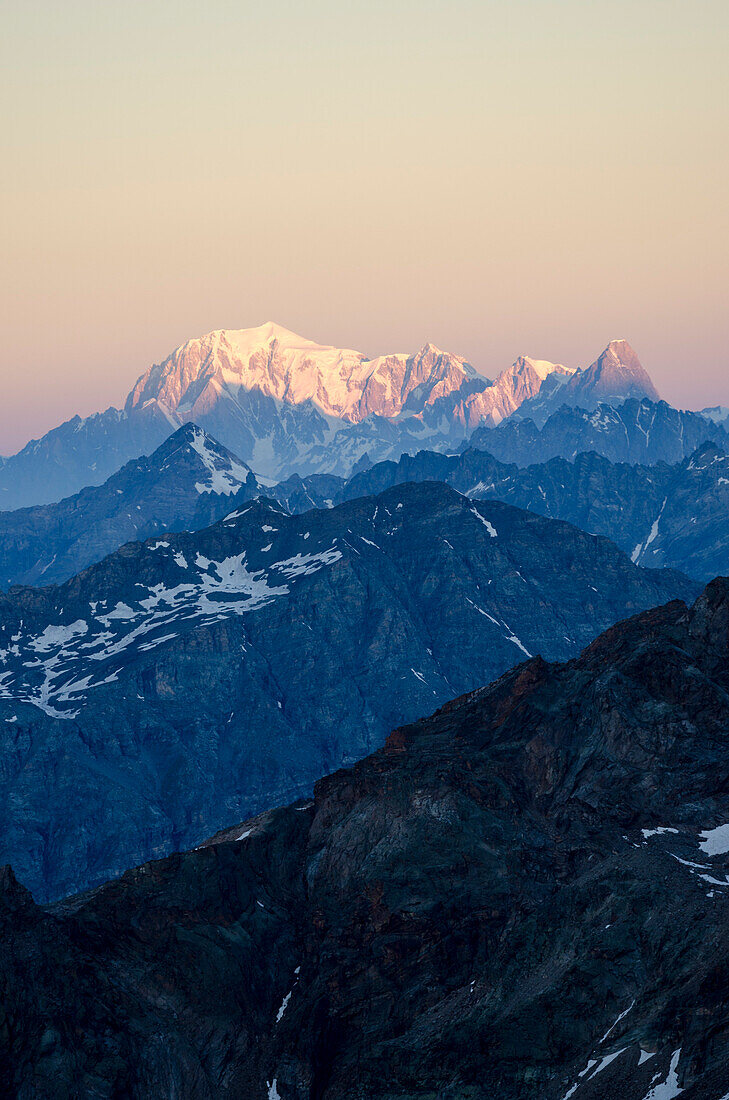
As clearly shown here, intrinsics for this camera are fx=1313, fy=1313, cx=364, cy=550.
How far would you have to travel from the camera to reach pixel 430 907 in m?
193

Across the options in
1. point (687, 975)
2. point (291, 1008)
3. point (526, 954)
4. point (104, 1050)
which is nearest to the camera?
point (687, 975)

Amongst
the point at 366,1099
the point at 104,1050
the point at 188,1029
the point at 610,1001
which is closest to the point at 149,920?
the point at 188,1029

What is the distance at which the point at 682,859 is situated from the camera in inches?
7126

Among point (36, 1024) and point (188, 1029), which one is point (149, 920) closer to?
point (188, 1029)

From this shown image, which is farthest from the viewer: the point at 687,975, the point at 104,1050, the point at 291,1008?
the point at 291,1008

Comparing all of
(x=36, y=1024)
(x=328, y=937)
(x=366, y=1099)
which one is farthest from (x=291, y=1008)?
(x=36, y=1024)

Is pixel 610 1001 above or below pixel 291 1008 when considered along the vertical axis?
above

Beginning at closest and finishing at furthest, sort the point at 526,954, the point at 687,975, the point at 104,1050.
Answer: the point at 687,975
the point at 104,1050
the point at 526,954

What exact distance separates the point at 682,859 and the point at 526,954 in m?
25.9

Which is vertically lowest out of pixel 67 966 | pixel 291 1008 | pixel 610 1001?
pixel 291 1008

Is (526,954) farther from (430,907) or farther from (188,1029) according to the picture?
(188,1029)

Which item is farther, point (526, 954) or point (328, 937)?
point (328, 937)

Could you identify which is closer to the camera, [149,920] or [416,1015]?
[416,1015]

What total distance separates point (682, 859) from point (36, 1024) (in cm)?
8763
